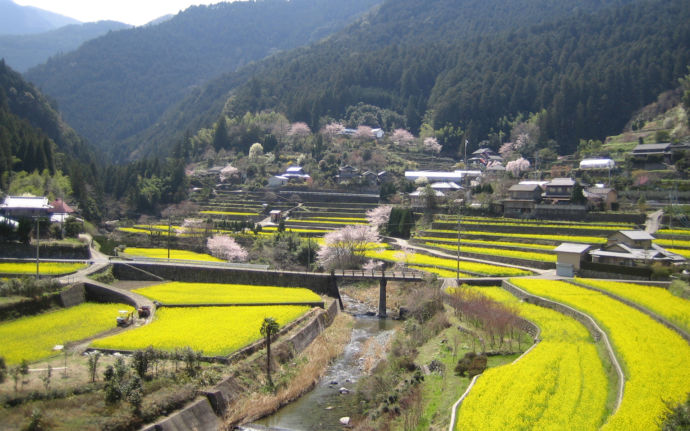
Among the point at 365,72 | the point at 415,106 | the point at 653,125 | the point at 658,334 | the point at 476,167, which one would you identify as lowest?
the point at 658,334

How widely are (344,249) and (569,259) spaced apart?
16.9 metres

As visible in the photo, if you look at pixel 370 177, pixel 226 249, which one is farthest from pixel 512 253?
pixel 370 177

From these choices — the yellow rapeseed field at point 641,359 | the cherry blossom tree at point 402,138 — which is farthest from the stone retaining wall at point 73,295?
the cherry blossom tree at point 402,138

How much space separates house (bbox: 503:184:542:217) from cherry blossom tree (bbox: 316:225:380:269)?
14.6 m

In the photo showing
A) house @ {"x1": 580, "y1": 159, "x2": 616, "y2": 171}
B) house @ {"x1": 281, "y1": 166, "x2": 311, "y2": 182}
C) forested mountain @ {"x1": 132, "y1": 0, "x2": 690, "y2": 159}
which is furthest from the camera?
forested mountain @ {"x1": 132, "y1": 0, "x2": 690, "y2": 159}

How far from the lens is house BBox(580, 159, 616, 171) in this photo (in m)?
61.6

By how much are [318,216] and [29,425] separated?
48139 millimetres

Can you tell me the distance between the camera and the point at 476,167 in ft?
267

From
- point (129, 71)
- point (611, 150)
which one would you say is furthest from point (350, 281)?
point (129, 71)

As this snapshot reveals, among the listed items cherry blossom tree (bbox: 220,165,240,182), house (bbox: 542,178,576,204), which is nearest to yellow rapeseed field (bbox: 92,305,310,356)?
house (bbox: 542,178,576,204)

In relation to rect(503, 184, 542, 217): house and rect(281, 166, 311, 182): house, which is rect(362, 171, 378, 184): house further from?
rect(503, 184, 542, 217): house

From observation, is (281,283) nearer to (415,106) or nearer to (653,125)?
(653,125)

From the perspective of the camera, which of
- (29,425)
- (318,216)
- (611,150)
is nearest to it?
(29,425)

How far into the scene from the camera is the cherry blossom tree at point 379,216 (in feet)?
184
